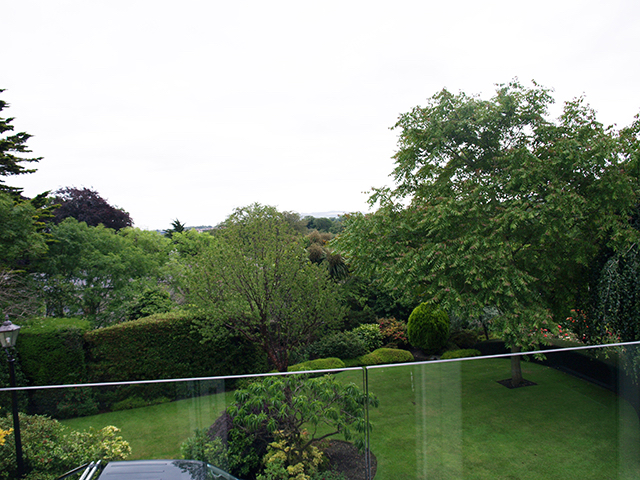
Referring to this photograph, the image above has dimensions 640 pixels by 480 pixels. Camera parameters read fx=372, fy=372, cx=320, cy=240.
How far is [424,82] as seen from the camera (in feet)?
46.4

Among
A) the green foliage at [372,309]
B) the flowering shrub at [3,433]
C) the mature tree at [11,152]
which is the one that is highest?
the mature tree at [11,152]

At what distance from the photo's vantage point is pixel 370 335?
13625 millimetres

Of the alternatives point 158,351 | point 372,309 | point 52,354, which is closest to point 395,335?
point 372,309

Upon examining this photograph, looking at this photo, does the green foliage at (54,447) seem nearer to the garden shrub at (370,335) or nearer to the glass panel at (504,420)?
the glass panel at (504,420)

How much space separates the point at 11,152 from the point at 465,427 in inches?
849

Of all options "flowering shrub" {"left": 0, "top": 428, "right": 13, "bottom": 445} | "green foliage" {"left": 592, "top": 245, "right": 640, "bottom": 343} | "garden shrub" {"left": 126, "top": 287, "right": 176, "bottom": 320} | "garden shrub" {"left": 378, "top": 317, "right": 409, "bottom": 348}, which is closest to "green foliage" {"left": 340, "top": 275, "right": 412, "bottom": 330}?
"garden shrub" {"left": 378, "top": 317, "right": 409, "bottom": 348}

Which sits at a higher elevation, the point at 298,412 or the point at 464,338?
the point at 298,412

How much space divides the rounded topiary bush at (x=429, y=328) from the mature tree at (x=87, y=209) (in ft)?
63.0

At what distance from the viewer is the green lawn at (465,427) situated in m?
2.94

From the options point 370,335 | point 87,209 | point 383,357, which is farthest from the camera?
point 87,209

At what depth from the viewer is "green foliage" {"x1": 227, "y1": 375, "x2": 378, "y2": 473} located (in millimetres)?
2994

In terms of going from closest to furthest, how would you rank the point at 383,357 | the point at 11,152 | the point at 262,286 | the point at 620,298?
the point at 620,298 → the point at 262,286 → the point at 383,357 → the point at 11,152

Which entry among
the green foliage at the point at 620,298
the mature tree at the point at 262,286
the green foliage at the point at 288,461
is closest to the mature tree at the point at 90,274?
the mature tree at the point at 262,286

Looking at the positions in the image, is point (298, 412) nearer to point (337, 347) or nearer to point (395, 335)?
point (337, 347)
